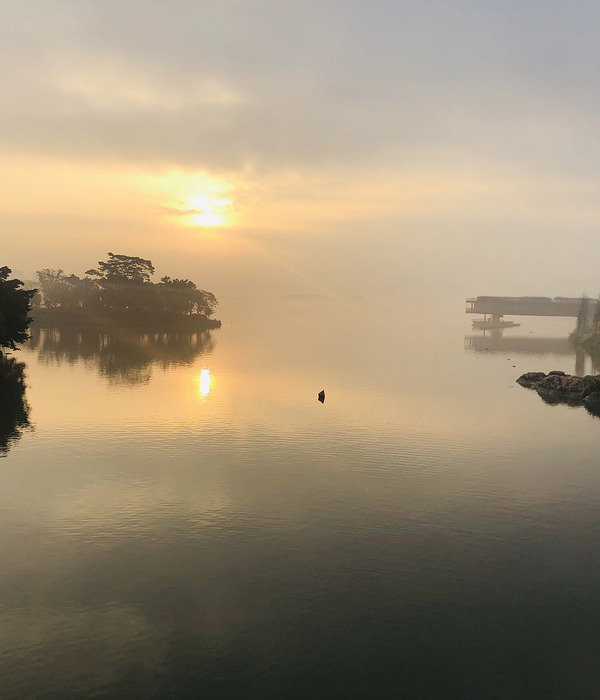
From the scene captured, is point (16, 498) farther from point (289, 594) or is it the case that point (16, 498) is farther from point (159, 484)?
point (289, 594)

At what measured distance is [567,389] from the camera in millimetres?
112875

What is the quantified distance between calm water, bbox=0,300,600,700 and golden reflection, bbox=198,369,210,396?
20.5 meters

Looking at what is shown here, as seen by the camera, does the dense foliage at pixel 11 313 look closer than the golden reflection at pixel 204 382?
No

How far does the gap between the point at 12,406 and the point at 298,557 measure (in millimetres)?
64272

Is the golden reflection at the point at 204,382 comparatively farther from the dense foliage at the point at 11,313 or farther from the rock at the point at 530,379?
the rock at the point at 530,379

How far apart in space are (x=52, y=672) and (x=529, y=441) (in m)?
62.7

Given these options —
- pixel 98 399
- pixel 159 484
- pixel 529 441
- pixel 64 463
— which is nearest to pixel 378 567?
pixel 159 484

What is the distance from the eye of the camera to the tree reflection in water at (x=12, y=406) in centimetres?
6944

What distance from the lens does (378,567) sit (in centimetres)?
3800

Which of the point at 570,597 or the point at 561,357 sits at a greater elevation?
the point at 561,357

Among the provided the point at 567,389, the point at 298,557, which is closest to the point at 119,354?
the point at 567,389

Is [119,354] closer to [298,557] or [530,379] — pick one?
[530,379]

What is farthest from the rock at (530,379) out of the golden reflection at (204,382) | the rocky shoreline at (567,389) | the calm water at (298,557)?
the golden reflection at (204,382)

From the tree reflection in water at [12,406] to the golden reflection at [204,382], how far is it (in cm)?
3018
